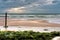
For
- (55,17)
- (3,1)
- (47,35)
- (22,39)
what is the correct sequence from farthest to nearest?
(3,1)
(55,17)
(47,35)
(22,39)

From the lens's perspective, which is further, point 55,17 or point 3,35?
point 55,17

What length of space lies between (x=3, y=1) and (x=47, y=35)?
1793 centimetres

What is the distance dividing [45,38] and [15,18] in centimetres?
992

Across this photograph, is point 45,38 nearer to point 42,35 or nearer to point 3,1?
point 42,35

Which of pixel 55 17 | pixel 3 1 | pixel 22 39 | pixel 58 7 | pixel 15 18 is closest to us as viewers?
pixel 22 39

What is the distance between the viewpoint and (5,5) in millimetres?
24578

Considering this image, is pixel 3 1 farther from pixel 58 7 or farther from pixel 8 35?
pixel 8 35

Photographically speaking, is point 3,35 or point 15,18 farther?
point 15,18

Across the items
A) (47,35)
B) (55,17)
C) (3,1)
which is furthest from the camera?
(3,1)

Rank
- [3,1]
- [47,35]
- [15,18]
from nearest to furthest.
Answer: [47,35] < [15,18] < [3,1]

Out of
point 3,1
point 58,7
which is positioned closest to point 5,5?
point 3,1

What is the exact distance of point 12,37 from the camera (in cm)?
655

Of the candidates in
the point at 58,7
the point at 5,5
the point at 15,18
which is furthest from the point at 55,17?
the point at 5,5

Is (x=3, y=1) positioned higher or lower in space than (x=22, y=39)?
higher
